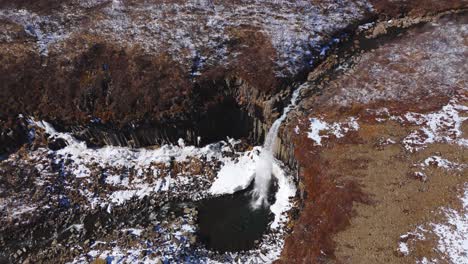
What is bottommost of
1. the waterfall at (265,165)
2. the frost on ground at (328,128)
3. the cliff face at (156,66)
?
the waterfall at (265,165)

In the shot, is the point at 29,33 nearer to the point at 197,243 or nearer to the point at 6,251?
the point at 6,251

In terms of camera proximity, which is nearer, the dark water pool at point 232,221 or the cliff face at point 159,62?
the dark water pool at point 232,221

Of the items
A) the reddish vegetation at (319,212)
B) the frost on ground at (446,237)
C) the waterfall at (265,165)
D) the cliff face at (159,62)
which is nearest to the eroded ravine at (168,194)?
the reddish vegetation at (319,212)

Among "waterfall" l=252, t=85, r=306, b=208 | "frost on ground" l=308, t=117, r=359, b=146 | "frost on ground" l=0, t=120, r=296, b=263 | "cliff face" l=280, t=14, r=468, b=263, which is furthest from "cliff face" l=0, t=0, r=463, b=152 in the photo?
"cliff face" l=280, t=14, r=468, b=263

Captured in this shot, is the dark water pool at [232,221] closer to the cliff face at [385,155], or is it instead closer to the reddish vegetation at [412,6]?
the cliff face at [385,155]

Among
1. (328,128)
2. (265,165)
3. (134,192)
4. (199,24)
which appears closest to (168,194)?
(134,192)

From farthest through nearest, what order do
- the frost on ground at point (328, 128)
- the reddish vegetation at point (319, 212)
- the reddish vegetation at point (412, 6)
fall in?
the reddish vegetation at point (412, 6) < the frost on ground at point (328, 128) < the reddish vegetation at point (319, 212)

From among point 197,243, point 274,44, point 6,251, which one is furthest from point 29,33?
point 197,243
